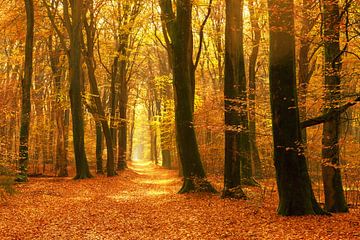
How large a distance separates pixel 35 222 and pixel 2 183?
2.99 m

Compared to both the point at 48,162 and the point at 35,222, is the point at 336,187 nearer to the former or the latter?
the point at 35,222

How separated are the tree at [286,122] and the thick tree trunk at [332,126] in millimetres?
777

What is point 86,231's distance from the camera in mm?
8523

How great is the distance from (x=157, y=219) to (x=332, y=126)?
17.5ft

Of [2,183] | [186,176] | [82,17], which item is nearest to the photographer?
[2,183]

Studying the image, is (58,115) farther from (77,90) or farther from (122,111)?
(122,111)

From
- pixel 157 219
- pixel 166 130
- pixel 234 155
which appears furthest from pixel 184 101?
pixel 166 130

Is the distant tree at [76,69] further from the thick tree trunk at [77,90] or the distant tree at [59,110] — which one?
the distant tree at [59,110]

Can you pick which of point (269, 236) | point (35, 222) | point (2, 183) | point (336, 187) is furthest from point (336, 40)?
point (2, 183)

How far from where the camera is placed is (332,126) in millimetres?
9398

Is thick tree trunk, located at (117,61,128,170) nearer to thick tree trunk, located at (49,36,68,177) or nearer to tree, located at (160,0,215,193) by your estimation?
thick tree trunk, located at (49,36,68,177)

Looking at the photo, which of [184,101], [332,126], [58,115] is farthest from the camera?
[58,115]

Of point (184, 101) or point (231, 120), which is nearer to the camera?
point (231, 120)

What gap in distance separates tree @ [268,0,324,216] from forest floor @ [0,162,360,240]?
0.46 m
